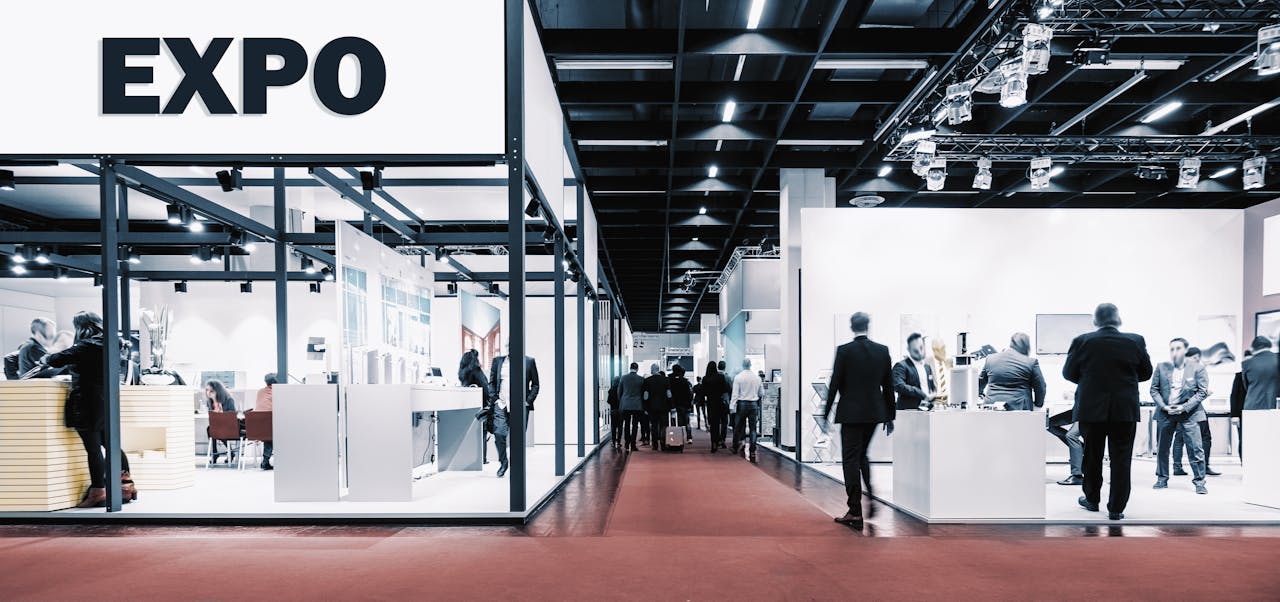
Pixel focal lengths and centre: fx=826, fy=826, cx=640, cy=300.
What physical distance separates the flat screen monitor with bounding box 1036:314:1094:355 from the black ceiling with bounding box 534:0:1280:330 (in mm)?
2009

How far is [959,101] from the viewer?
780 centimetres

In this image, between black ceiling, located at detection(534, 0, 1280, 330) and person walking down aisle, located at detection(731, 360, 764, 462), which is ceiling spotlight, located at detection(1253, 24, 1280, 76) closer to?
black ceiling, located at detection(534, 0, 1280, 330)

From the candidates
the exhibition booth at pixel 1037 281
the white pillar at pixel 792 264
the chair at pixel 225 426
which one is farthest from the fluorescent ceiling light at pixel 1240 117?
the chair at pixel 225 426

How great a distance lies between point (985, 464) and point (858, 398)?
3.44 feet

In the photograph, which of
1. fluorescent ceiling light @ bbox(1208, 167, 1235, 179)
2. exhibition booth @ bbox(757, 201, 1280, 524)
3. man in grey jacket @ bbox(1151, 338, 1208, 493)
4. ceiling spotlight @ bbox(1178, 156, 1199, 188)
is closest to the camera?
man in grey jacket @ bbox(1151, 338, 1208, 493)

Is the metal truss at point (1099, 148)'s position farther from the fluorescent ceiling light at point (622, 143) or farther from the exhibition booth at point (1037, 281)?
the fluorescent ceiling light at point (622, 143)

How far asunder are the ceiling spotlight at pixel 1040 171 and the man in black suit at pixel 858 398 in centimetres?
579

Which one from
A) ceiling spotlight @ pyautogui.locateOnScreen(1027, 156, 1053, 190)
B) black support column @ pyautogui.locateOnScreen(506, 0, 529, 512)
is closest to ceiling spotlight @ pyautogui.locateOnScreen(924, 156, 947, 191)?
ceiling spotlight @ pyautogui.locateOnScreen(1027, 156, 1053, 190)

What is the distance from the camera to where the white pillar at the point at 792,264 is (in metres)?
11.1

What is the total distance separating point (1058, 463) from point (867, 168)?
15.3 ft

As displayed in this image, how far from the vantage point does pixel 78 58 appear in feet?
18.0

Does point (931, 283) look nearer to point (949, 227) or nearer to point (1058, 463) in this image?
point (949, 227)

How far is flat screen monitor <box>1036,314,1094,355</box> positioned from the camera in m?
10.5

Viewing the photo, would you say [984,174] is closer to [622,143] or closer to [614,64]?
[622,143]
